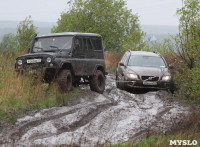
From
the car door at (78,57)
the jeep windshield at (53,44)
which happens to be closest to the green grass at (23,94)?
the car door at (78,57)

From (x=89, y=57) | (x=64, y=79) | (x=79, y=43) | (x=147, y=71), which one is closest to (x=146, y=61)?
(x=147, y=71)

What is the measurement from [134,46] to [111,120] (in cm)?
1957

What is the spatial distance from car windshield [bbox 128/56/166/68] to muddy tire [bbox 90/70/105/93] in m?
1.36

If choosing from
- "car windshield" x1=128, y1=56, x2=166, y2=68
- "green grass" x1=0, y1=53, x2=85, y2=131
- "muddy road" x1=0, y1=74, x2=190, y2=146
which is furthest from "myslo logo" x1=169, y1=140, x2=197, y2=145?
"car windshield" x1=128, y1=56, x2=166, y2=68

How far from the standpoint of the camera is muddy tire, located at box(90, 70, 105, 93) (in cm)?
1237

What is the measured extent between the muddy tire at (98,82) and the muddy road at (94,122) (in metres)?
1.36

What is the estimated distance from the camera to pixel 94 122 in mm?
7566

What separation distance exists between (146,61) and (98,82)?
2.21 m

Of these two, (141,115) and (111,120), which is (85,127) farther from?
(141,115)

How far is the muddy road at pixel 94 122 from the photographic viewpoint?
6.06 meters

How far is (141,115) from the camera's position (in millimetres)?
8570

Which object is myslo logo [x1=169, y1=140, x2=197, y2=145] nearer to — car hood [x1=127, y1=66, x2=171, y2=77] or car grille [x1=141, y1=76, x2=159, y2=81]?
car grille [x1=141, y1=76, x2=159, y2=81]

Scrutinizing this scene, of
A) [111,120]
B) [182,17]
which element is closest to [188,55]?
[182,17]

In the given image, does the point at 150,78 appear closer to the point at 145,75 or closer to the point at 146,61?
the point at 145,75
